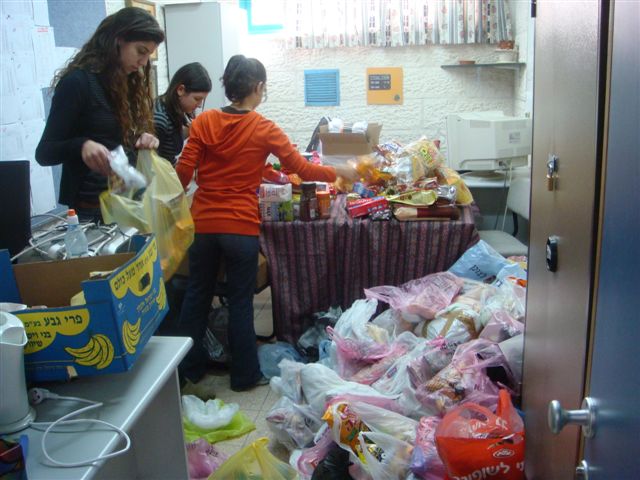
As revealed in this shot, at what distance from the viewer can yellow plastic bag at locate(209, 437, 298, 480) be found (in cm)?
190

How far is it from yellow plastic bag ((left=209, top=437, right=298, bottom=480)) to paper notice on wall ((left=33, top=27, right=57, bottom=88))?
1613 millimetres

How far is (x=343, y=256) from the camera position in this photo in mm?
3049

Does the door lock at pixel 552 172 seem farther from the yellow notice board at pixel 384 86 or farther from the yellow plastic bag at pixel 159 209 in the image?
the yellow notice board at pixel 384 86

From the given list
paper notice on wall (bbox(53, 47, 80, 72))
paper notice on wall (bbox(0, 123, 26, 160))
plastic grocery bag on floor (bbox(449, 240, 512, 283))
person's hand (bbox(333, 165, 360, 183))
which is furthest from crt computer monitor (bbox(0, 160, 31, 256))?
plastic grocery bag on floor (bbox(449, 240, 512, 283))

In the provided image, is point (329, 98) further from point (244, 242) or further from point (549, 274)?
point (549, 274)

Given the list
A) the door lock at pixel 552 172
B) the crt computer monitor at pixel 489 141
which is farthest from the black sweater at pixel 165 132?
the door lock at pixel 552 172

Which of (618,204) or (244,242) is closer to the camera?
(618,204)

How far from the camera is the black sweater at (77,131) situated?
1952mm

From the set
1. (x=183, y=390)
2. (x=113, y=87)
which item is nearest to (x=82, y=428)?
(x=113, y=87)

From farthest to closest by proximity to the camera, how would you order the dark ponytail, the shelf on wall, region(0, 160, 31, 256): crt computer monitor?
the shelf on wall
the dark ponytail
region(0, 160, 31, 256): crt computer monitor

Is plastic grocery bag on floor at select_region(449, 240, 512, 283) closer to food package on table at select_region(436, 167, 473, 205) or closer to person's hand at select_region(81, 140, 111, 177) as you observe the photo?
food package on table at select_region(436, 167, 473, 205)

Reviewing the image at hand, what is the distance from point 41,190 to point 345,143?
1.65m

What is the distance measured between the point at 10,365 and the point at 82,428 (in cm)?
17

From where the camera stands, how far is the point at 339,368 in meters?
2.51
